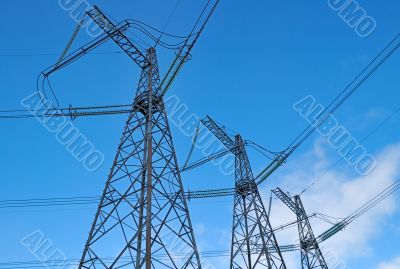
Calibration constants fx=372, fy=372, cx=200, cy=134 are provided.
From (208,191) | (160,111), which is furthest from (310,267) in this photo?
(160,111)

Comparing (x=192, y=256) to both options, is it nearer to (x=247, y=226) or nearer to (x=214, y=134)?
(x=247, y=226)

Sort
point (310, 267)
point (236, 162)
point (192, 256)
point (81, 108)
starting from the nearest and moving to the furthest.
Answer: point (192, 256), point (81, 108), point (236, 162), point (310, 267)

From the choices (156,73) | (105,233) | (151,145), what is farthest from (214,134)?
(105,233)

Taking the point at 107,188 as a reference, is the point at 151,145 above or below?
above

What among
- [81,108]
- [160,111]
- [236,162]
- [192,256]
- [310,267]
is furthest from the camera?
[310,267]

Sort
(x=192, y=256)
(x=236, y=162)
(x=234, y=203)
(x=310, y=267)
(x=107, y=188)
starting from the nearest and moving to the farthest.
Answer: (x=192, y=256) < (x=107, y=188) < (x=234, y=203) < (x=236, y=162) < (x=310, y=267)

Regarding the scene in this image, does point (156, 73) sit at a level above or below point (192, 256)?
above

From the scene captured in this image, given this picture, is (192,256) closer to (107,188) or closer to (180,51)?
(107,188)

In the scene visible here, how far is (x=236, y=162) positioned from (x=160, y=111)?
11.8 meters

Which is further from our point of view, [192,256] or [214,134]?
[214,134]

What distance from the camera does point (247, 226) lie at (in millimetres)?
22906

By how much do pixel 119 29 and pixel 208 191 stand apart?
14.7 meters

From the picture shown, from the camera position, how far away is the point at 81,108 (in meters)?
18.3

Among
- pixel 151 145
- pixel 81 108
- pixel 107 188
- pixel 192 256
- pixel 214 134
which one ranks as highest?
pixel 214 134
